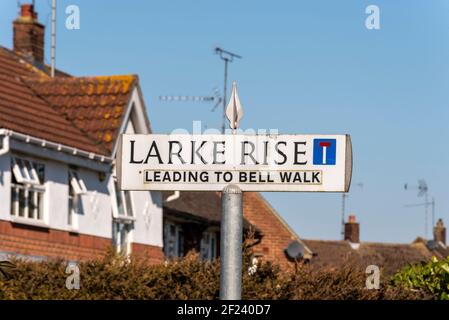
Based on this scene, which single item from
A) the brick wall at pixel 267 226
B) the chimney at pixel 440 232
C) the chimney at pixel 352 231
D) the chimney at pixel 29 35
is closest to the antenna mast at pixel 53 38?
the chimney at pixel 29 35

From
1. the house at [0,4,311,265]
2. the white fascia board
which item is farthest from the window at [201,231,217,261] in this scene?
the white fascia board

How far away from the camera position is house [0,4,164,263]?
26.8 m

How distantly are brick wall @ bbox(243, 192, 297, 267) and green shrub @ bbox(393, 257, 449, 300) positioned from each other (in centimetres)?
3261

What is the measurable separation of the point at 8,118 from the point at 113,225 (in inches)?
236

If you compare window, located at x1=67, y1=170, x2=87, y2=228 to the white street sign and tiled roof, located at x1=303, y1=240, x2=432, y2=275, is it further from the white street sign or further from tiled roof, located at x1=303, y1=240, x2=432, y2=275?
tiled roof, located at x1=303, y1=240, x2=432, y2=275

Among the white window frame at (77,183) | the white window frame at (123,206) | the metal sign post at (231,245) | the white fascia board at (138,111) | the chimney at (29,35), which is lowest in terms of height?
the metal sign post at (231,245)

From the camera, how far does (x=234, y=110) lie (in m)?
6.36

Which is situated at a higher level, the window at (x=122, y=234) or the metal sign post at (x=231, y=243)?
the window at (x=122, y=234)

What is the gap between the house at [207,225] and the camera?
1538 inches

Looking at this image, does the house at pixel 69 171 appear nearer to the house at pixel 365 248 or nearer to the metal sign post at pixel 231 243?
the metal sign post at pixel 231 243

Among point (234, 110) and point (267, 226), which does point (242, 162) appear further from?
point (267, 226)

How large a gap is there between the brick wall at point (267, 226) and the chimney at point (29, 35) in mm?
11758

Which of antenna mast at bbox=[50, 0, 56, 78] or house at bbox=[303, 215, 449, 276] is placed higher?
antenna mast at bbox=[50, 0, 56, 78]

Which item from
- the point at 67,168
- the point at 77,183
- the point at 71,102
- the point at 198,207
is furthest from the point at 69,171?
the point at 198,207
